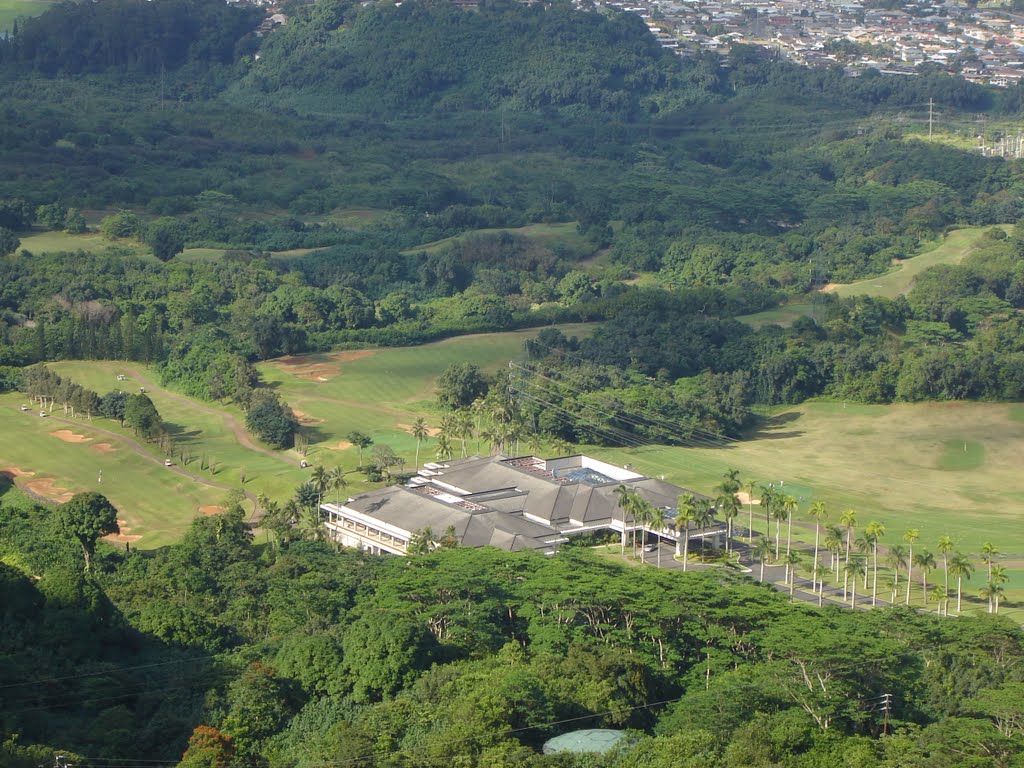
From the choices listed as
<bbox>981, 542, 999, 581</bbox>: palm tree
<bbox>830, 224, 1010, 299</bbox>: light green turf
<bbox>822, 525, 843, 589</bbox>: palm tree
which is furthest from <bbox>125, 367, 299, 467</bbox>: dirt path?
<bbox>830, 224, 1010, 299</bbox>: light green turf

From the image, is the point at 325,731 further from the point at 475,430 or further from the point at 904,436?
the point at 904,436

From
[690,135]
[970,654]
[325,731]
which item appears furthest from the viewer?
[690,135]

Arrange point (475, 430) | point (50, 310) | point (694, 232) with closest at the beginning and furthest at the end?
point (475, 430) → point (50, 310) → point (694, 232)

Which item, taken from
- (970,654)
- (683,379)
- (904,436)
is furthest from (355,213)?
(970,654)

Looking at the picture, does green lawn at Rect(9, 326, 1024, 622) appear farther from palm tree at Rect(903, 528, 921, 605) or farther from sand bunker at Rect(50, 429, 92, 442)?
palm tree at Rect(903, 528, 921, 605)

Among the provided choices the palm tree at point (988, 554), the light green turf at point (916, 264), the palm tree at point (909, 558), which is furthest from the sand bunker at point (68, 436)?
the light green turf at point (916, 264)
